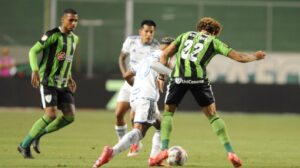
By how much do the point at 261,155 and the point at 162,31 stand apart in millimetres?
16692

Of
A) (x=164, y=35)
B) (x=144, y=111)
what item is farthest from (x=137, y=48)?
(x=164, y=35)

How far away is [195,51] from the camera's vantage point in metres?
8.91

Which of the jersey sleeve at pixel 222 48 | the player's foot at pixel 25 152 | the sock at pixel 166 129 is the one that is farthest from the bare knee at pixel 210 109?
the player's foot at pixel 25 152

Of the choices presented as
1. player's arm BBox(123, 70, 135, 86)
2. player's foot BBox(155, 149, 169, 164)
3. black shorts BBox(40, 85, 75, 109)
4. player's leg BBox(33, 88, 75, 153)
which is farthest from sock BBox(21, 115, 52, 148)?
player's foot BBox(155, 149, 169, 164)

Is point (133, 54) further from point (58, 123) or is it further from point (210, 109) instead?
point (210, 109)

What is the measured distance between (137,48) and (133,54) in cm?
13

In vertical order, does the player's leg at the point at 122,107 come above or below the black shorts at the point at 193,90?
below

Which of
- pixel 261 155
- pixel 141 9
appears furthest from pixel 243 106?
pixel 261 155

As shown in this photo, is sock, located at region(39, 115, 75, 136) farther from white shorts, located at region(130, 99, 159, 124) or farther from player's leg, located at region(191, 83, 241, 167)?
player's leg, located at region(191, 83, 241, 167)

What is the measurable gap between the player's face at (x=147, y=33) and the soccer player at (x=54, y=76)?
58.0 inches

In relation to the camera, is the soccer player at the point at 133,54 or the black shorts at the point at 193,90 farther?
the soccer player at the point at 133,54

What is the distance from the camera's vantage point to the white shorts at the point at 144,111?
8.85m

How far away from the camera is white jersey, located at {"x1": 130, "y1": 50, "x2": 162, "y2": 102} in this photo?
9.08 meters

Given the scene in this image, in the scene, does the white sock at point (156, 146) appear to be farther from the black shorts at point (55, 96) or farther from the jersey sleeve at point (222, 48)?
→ the jersey sleeve at point (222, 48)
